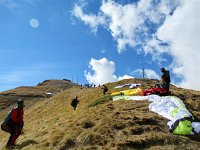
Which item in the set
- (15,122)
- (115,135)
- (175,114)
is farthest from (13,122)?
(175,114)

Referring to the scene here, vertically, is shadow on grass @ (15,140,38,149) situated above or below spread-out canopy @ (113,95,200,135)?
below

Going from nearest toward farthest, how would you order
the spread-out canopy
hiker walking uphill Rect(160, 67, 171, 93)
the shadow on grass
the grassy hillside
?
the grassy hillside → the spread-out canopy → the shadow on grass → hiker walking uphill Rect(160, 67, 171, 93)

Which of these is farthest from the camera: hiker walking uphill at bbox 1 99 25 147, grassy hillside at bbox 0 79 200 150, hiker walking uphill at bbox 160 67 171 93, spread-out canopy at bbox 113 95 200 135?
hiker walking uphill at bbox 160 67 171 93

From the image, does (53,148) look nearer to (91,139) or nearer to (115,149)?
(91,139)

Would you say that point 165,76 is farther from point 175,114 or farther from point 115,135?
point 115,135

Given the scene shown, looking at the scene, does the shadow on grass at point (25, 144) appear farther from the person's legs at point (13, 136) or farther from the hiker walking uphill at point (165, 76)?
the hiker walking uphill at point (165, 76)

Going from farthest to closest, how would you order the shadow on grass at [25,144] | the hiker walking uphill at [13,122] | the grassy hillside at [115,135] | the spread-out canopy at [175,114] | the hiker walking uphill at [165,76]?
the hiker walking uphill at [165,76]
the hiker walking uphill at [13,122]
the shadow on grass at [25,144]
the spread-out canopy at [175,114]
the grassy hillside at [115,135]

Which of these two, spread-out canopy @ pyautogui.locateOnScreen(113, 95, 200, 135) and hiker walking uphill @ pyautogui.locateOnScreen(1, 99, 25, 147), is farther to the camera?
hiker walking uphill @ pyautogui.locateOnScreen(1, 99, 25, 147)

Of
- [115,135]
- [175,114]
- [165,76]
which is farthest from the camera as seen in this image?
[165,76]

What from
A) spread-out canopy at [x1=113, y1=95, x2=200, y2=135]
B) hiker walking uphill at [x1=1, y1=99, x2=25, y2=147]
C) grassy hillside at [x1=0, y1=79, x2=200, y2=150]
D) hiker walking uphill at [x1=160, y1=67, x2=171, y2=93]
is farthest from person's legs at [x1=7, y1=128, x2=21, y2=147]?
hiker walking uphill at [x1=160, y1=67, x2=171, y2=93]

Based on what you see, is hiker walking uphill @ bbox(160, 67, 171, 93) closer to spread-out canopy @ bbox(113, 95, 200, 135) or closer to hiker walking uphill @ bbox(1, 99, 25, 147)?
spread-out canopy @ bbox(113, 95, 200, 135)

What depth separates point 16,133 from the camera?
20906 millimetres

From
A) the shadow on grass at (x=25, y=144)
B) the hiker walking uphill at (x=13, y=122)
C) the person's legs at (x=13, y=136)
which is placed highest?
the hiker walking uphill at (x=13, y=122)

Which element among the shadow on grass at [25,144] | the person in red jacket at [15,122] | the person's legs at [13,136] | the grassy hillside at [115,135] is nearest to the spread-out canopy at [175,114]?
the grassy hillside at [115,135]
